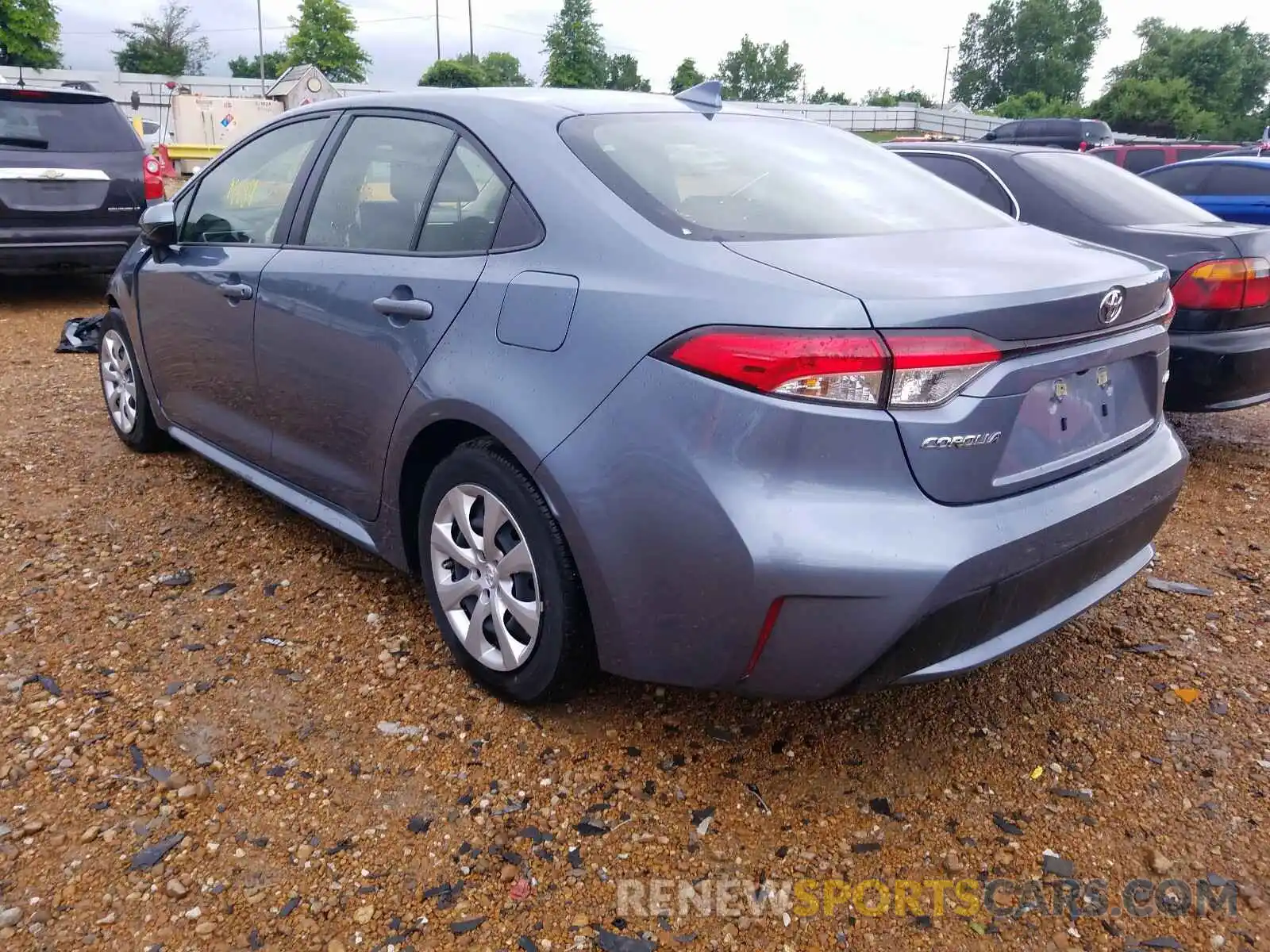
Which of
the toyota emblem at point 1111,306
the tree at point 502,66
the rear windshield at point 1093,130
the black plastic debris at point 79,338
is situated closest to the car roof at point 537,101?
A: the toyota emblem at point 1111,306

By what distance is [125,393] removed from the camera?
15.3 ft

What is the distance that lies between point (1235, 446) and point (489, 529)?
4.32 meters

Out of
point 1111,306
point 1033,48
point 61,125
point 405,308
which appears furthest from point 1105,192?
point 1033,48

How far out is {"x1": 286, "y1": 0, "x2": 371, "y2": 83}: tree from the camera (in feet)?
193

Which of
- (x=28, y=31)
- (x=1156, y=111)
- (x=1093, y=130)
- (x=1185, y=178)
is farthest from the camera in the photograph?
(x=1156, y=111)

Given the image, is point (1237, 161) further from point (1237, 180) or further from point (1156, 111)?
point (1156, 111)

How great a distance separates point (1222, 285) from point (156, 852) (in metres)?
4.48

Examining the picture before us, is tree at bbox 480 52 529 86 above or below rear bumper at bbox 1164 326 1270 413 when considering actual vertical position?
above

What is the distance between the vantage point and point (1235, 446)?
16.6 feet

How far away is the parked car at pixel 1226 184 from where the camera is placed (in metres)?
7.99

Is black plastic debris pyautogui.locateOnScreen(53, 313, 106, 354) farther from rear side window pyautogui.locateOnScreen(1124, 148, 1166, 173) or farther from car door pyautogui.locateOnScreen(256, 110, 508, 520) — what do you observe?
rear side window pyautogui.locateOnScreen(1124, 148, 1166, 173)

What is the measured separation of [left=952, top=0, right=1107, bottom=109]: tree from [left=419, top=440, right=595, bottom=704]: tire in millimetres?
100692

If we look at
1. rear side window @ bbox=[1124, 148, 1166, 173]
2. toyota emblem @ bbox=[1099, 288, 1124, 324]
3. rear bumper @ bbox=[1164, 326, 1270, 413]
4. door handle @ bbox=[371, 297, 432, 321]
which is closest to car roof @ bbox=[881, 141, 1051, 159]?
rear bumper @ bbox=[1164, 326, 1270, 413]

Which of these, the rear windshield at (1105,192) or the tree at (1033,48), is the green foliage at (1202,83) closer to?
the tree at (1033,48)
